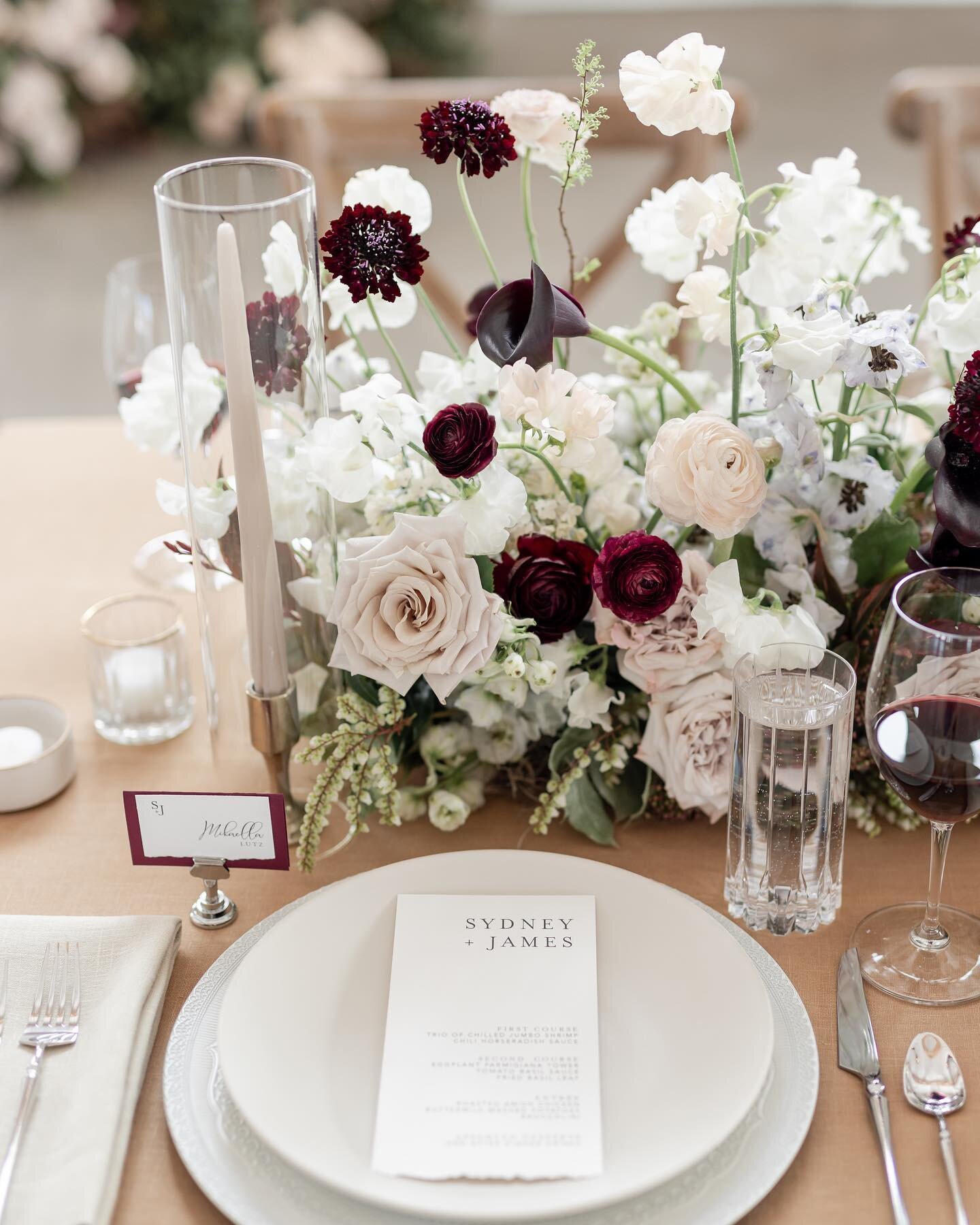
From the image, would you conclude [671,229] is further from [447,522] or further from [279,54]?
[279,54]

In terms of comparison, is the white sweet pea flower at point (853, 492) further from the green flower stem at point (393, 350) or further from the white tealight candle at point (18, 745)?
the white tealight candle at point (18, 745)

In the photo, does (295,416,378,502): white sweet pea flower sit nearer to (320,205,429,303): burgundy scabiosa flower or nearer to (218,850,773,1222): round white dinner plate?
(320,205,429,303): burgundy scabiosa flower

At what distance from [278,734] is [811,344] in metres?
0.48

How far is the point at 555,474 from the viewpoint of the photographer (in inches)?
37.8

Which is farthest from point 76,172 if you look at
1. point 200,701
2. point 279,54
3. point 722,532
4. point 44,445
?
point 722,532

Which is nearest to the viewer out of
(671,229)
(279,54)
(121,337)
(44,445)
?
(671,229)

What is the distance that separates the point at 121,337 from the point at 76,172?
3949 mm

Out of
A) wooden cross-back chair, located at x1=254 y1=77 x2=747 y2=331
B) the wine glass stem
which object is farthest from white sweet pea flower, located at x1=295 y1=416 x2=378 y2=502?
wooden cross-back chair, located at x1=254 y1=77 x2=747 y2=331

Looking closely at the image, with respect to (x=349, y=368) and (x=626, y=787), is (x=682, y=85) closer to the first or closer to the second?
(x=349, y=368)

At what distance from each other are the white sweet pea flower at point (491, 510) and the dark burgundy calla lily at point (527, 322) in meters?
0.08

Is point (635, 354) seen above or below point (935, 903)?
above

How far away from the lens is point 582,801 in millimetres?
990

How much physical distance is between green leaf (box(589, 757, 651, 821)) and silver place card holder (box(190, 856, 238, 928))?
29cm

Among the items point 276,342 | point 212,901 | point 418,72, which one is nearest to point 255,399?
point 276,342
